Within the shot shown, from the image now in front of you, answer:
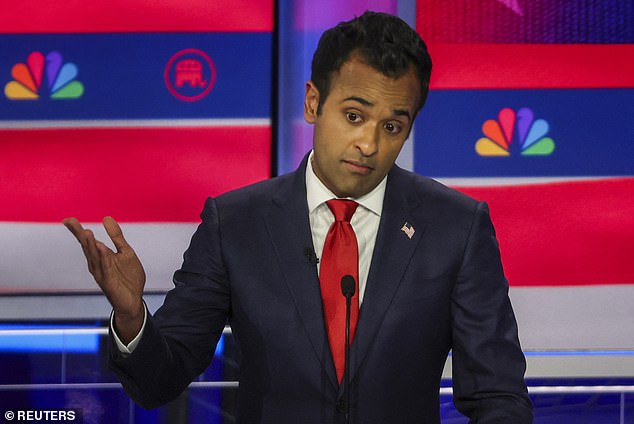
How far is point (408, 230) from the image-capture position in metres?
1.78

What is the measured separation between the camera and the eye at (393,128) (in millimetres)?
1697

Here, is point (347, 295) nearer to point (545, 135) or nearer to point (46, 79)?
point (545, 135)

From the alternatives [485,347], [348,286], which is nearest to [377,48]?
[348,286]

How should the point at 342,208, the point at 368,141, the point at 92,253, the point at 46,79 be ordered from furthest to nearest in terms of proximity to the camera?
1. the point at 46,79
2. the point at 342,208
3. the point at 368,141
4. the point at 92,253

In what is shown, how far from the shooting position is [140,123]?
310 cm

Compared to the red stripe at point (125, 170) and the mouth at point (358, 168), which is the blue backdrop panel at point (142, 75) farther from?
the mouth at point (358, 168)

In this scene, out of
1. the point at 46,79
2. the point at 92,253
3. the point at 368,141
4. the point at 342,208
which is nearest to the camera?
the point at 92,253

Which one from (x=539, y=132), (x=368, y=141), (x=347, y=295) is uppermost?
(x=368, y=141)

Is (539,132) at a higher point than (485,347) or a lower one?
higher

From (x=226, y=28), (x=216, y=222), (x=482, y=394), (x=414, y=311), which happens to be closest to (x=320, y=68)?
(x=216, y=222)

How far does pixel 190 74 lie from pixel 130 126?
252 millimetres

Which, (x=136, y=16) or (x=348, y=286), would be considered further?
(x=136, y=16)

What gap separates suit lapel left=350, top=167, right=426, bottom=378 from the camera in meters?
1.69

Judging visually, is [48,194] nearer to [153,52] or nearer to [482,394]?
[153,52]
